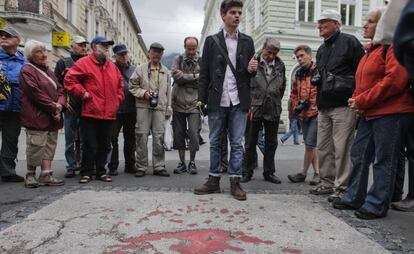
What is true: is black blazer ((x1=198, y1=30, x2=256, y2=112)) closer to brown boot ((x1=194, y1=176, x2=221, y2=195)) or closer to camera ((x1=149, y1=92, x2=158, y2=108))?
brown boot ((x1=194, y1=176, x2=221, y2=195))

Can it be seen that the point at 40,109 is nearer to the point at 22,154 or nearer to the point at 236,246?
the point at 236,246

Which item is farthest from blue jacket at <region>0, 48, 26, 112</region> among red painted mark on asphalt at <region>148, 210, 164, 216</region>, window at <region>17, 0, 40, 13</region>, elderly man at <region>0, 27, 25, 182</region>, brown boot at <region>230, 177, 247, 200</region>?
window at <region>17, 0, 40, 13</region>

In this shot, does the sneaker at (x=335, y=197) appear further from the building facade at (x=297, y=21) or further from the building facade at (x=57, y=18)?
the building facade at (x=57, y=18)

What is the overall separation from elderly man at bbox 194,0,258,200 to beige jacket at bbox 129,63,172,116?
1.48 metres

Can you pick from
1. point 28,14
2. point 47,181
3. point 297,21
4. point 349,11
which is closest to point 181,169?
point 47,181

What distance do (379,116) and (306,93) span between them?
6.20 ft

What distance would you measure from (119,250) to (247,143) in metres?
3.18

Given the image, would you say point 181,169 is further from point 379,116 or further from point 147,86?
point 379,116

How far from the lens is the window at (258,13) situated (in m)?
23.1

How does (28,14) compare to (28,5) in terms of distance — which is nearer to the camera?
(28,14)

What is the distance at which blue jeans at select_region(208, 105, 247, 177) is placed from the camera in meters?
4.20

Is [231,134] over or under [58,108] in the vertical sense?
under

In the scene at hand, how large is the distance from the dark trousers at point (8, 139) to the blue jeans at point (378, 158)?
4279 mm

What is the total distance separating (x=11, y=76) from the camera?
192 inches
